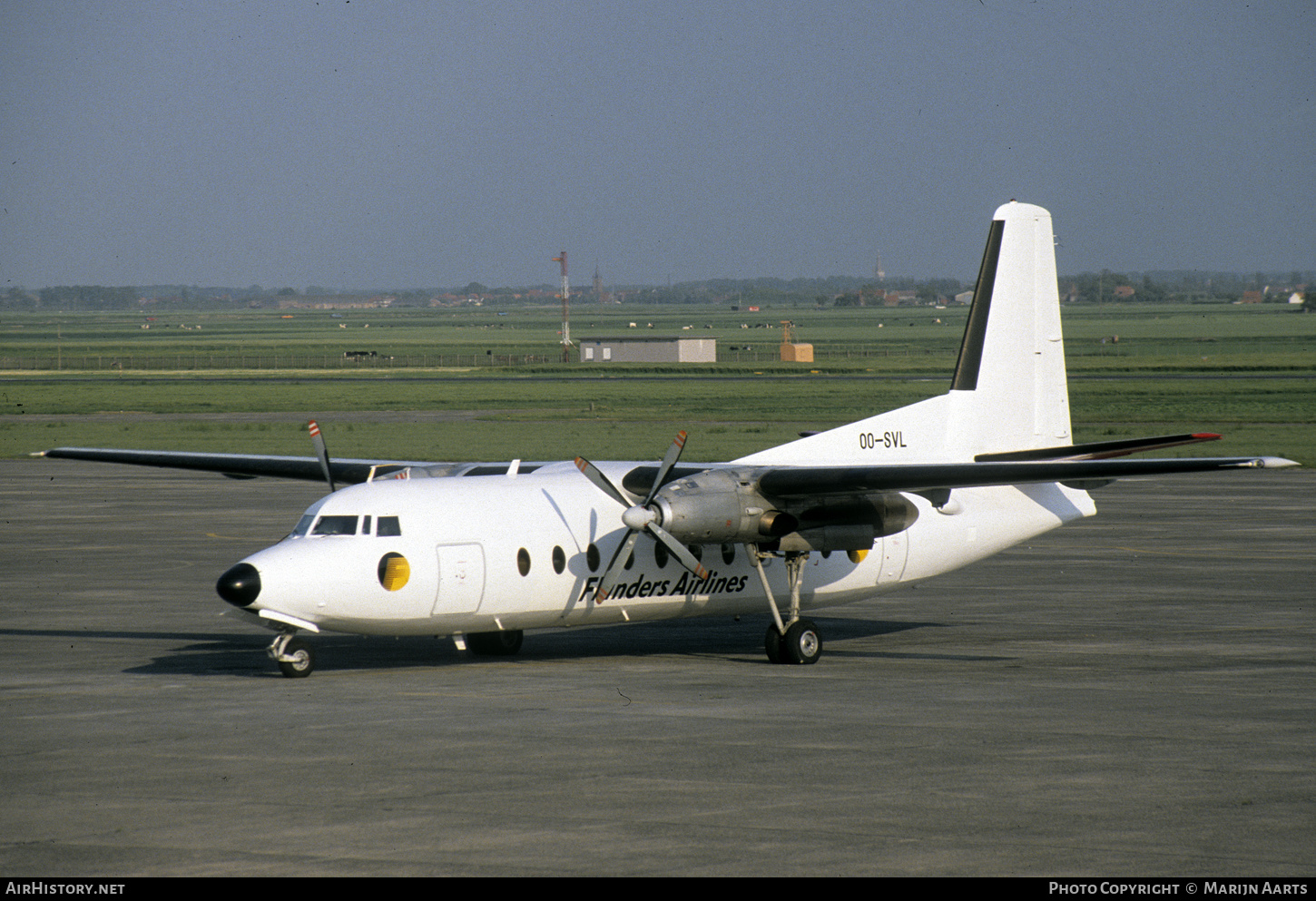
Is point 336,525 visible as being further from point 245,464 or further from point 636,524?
point 245,464

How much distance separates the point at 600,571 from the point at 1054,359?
965 cm

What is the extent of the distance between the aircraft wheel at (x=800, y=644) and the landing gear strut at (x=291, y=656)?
6706 mm

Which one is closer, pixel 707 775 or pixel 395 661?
pixel 707 775

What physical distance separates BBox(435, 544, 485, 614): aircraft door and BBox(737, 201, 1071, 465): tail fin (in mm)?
6253

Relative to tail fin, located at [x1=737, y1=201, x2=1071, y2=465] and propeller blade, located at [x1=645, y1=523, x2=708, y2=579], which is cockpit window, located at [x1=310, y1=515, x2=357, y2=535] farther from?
tail fin, located at [x1=737, y1=201, x2=1071, y2=465]

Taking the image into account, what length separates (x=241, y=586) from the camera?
1816 cm

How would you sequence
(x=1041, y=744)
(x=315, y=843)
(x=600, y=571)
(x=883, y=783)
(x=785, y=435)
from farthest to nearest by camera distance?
1. (x=785, y=435)
2. (x=600, y=571)
3. (x=1041, y=744)
4. (x=883, y=783)
5. (x=315, y=843)

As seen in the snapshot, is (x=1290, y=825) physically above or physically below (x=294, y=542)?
below

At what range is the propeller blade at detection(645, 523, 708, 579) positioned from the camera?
66.3ft

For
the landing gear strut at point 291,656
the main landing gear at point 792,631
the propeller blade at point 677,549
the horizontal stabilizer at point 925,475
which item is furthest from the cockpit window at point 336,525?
the main landing gear at point 792,631
